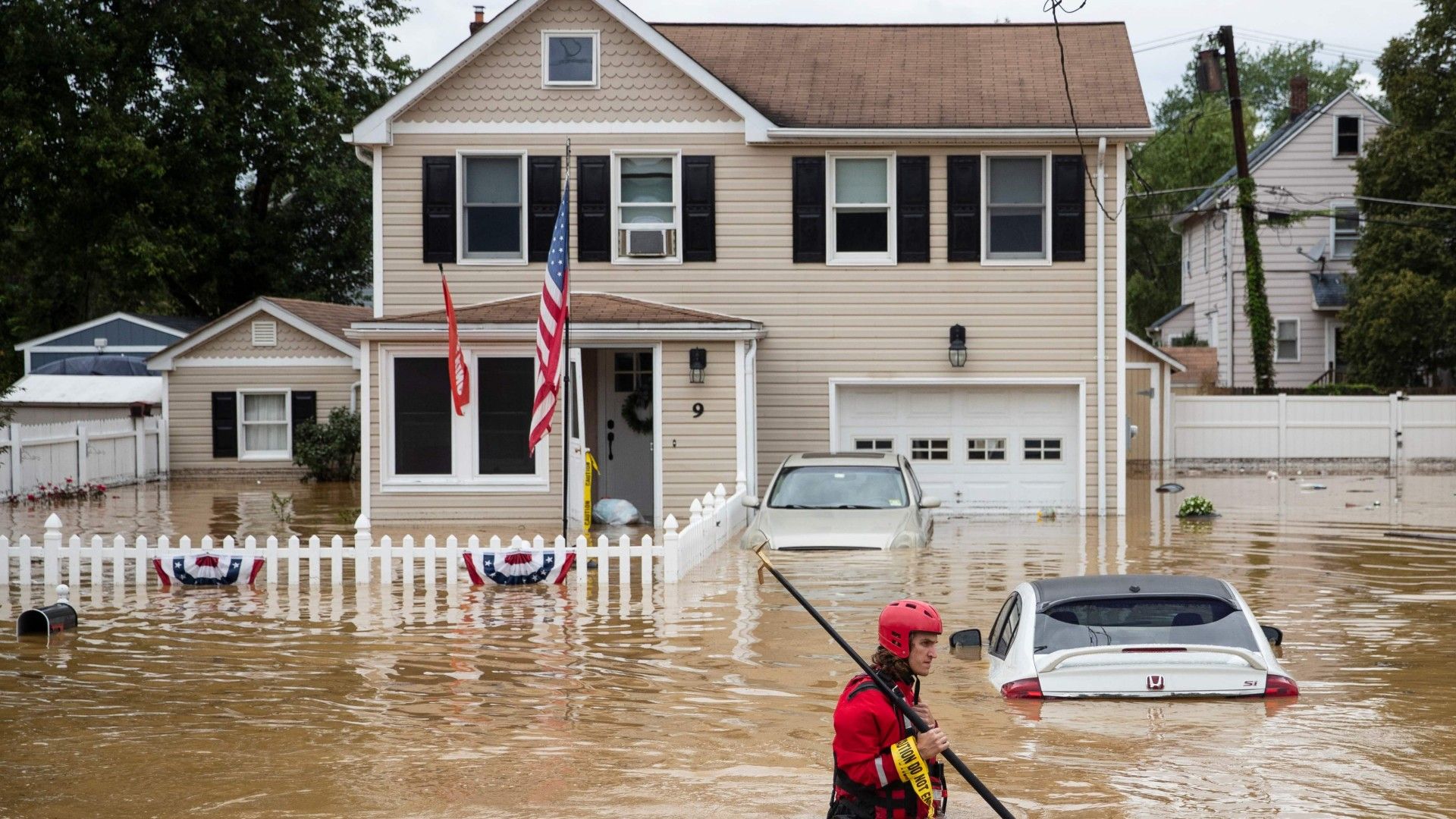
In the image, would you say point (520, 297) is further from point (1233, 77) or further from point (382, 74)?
point (382, 74)

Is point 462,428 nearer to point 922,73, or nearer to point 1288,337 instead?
point 922,73

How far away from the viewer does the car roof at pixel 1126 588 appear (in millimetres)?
9727

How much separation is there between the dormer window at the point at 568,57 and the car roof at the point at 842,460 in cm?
743

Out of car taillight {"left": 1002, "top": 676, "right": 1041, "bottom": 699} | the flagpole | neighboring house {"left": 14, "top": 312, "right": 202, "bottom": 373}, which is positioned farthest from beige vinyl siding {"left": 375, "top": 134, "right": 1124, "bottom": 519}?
neighboring house {"left": 14, "top": 312, "right": 202, "bottom": 373}

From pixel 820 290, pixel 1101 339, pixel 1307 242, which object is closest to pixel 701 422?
pixel 820 290

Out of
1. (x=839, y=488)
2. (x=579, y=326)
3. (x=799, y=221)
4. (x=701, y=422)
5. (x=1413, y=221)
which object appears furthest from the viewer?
(x=1413, y=221)

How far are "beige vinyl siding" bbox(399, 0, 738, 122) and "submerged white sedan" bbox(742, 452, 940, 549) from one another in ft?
22.6

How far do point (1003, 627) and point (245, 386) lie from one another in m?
25.9

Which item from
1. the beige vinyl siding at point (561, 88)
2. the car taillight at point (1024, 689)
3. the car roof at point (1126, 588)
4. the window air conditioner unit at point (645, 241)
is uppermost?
the beige vinyl siding at point (561, 88)

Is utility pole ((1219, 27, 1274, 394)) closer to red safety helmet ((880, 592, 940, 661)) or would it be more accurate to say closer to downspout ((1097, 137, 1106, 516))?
downspout ((1097, 137, 1106, 516))

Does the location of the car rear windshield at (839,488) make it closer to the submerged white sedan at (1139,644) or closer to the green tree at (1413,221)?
the submerged white sedan at (1139,644)

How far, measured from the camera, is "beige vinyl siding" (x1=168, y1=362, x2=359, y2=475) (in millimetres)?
33344

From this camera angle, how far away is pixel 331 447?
31.6 metres

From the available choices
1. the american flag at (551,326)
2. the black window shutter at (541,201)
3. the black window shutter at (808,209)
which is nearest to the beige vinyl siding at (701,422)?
the black window shutter at (808,209)
